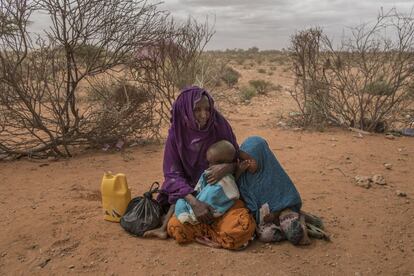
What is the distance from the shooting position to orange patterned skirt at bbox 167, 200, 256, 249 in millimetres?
3240

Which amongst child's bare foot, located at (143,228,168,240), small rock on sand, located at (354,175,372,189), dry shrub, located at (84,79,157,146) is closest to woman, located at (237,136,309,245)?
child's bare foot, located at (143,228,168,240)

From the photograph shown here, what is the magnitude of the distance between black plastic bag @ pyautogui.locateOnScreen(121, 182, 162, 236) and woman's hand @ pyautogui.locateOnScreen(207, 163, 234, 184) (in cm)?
54

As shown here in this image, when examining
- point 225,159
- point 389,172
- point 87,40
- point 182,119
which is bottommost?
point 389,172

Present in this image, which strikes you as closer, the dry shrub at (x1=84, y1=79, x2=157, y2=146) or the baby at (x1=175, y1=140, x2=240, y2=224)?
the baby at (x1=175, y1=140, x2=240, y2=224)

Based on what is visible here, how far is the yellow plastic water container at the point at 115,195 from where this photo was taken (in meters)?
3.67

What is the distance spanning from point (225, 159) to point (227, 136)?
0.23 metres

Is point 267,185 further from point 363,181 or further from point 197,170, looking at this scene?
point 363,181

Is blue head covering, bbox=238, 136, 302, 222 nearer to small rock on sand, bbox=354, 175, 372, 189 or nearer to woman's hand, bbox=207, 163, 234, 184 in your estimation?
woman's hand, bbox=207, 163, 234, 184

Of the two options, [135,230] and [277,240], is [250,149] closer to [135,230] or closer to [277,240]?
[277,240]

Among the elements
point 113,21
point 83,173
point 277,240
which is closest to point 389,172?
point 277,240

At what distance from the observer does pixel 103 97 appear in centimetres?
683

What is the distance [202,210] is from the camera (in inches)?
129

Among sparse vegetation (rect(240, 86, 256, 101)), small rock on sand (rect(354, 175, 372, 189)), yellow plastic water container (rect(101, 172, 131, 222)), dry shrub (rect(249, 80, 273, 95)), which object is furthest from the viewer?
dry shrub (rect(249, 80, 273, 95))

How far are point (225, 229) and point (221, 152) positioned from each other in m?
0.57
